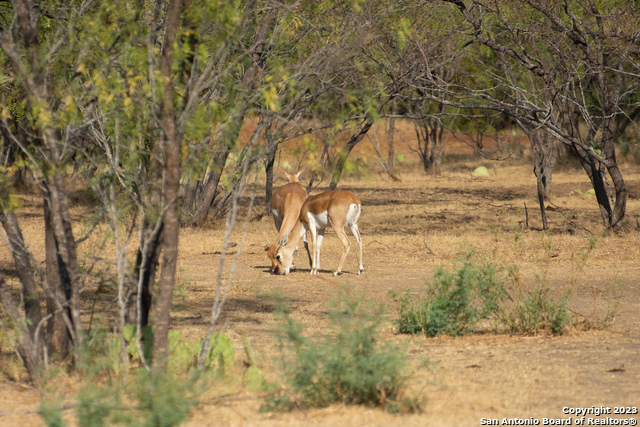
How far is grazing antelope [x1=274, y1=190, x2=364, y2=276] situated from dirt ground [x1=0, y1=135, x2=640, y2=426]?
Result: 0.28m

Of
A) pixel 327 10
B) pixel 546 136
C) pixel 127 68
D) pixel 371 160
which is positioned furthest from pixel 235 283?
pixel 371 160

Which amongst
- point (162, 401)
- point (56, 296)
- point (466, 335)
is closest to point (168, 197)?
point (56, 296)

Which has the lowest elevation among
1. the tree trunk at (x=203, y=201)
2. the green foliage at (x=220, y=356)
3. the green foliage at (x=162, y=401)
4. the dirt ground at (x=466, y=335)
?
the dirt ground at (x=466, y=335)

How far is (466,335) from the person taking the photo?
6.30 m

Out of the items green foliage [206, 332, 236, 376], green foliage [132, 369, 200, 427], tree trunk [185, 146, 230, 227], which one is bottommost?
green foliage [206, 332, 236, 376]

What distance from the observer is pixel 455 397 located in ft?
14.0

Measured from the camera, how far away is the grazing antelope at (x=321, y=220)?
1059 centimetres

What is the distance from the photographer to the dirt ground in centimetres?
413

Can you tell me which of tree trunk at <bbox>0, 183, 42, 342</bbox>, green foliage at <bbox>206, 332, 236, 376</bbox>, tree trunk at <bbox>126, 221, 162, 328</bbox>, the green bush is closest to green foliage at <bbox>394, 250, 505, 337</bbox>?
the green bush

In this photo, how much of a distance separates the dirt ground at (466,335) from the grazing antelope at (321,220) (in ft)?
0.92

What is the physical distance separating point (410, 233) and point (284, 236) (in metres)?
4.42

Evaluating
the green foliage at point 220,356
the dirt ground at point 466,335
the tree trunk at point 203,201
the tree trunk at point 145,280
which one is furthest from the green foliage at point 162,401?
the tree trunk at point 203,201

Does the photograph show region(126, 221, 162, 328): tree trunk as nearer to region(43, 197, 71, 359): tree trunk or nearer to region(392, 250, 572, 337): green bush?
region(43, 197, 71, 359): tree trunk

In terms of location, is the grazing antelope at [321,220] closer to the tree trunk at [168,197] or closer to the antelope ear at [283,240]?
the antelope ear at [283,240]
